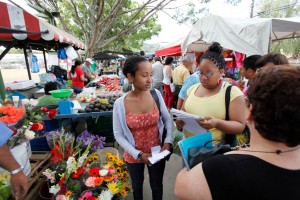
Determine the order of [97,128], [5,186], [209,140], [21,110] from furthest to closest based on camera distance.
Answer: [97,128], [21,110], [5,186], [209,140]

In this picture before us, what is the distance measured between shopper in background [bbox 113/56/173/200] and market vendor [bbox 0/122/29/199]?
82 cm

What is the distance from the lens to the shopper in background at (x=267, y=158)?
0.74 metres

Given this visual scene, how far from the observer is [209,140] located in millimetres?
1289

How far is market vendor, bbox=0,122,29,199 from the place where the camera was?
1.34 metres

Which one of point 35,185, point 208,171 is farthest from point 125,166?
point 208,171

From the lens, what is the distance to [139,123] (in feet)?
6.10

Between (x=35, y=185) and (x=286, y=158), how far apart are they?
233 centimetres

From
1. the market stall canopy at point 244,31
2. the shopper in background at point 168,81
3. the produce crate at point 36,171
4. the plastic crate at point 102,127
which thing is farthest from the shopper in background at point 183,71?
the produce crate at point 36,171

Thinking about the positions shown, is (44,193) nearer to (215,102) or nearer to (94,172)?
(94,172)

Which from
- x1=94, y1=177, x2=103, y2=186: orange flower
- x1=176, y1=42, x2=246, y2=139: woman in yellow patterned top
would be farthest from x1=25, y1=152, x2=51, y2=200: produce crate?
x1=176, y1=42, x2=246, y2=139: woman in yellow patterned top

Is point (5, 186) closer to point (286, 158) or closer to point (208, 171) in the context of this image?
point (208, 171)

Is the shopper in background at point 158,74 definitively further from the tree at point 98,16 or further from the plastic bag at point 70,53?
the tree at point 98,16

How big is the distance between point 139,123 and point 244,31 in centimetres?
292

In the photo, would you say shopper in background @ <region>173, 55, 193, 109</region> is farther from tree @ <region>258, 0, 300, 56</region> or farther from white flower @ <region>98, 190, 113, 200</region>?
tree @ <region>258, 0, 300, 56</region>
